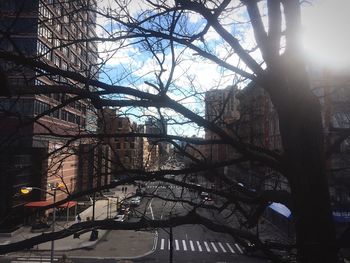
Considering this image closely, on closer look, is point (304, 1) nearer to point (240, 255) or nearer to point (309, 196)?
point (309, 196)

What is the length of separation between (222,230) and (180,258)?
2825cm

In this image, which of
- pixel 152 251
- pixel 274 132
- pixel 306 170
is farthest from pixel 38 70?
pixel 152 251

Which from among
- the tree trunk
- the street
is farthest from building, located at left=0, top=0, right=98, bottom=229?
the street

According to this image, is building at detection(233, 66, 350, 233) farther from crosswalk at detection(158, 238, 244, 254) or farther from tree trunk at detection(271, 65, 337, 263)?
crosswalk at detection(158, 238, 244, 254)

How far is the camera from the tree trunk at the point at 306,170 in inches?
147

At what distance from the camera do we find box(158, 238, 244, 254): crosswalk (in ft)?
112

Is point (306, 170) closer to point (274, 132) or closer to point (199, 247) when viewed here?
point (274, 132)

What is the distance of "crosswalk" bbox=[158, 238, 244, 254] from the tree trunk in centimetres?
3076

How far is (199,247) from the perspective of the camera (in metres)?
35.3

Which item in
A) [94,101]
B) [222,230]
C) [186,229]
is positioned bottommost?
[186,229]

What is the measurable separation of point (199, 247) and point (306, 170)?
108 ft

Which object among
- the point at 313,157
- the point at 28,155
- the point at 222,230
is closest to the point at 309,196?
the point at 313,157

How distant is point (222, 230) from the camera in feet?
13.1

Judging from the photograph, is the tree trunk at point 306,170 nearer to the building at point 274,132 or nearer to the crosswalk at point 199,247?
the building at point 274,132
